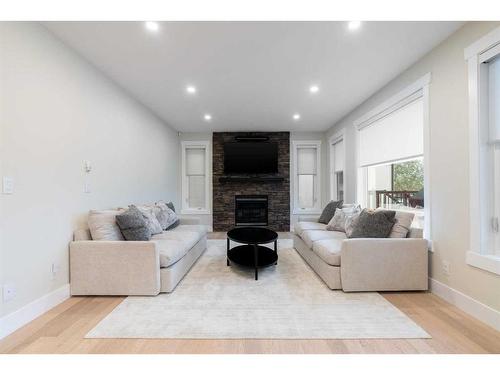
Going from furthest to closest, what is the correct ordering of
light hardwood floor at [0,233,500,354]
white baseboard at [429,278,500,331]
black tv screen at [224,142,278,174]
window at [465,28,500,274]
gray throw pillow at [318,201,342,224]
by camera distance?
black tv screen at [224,142,278,174] → gray throw pillow at [318,201,342,224] → window at [465,28,500,274] → white baseboard at [429,278,500,331] → light hardwood floor at [0,233,500,354]

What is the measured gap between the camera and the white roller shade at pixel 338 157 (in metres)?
5.39

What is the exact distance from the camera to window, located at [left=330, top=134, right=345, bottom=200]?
5.48m

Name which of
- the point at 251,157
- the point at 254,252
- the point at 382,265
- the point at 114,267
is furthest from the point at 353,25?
the point at 251,157

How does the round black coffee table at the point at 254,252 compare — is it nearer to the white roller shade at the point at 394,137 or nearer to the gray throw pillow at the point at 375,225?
the gray throw pillow at the point at 375,225

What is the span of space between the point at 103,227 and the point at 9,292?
888 mm

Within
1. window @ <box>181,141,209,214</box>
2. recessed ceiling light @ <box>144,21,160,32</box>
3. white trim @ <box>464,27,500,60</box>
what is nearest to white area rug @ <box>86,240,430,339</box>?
white trim @ <box>464,27,500,60</box>

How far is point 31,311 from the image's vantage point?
200 cm

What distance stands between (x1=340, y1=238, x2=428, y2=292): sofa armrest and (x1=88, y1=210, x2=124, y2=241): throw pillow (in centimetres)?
254

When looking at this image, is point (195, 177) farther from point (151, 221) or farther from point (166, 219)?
point (151, 221)

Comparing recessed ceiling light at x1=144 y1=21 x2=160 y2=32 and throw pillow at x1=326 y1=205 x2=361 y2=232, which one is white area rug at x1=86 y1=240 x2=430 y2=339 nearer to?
throw pillow at x1=326 y1=205 x2=361 y2=232
